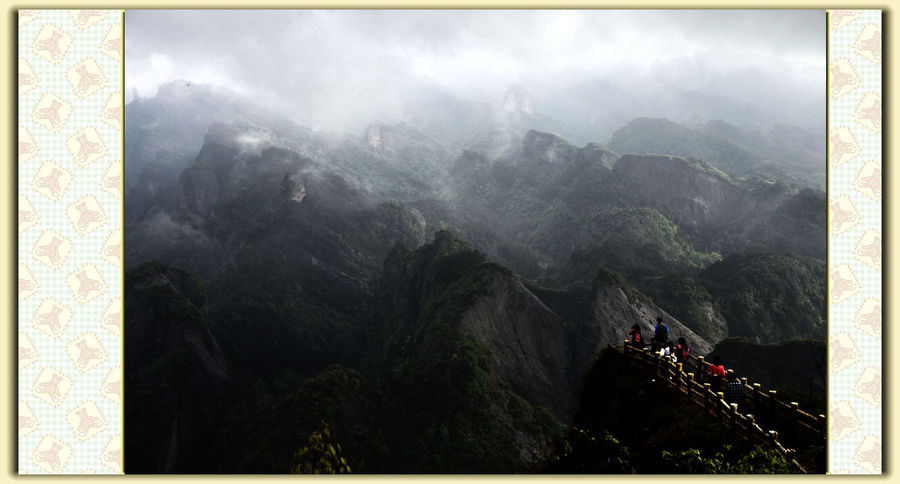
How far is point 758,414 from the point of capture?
522 inches

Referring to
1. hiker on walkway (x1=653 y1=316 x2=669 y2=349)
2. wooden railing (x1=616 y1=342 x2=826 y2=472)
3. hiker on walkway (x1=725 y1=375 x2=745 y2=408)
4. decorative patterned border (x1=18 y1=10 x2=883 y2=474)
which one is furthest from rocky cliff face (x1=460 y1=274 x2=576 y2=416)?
decorative patterned border (x1=18 y1=10 x2=883 y2=474)

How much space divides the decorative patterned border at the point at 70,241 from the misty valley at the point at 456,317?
231 centimetres

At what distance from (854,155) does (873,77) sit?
243 cm

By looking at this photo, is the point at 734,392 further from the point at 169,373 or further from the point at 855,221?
the point at 169,373

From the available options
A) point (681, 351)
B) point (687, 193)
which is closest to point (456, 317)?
point (681, 351)

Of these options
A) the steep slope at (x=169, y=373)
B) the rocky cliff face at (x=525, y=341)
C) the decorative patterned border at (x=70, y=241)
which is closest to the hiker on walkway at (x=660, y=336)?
the decorative patterned border at (x=70, y=241)

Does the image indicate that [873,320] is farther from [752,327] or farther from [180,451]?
[752,327]

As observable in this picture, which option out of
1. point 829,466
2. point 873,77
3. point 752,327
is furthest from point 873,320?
point 752,327

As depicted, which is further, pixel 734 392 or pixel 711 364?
pixel 711 364

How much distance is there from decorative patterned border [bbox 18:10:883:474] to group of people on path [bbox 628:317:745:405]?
279cm

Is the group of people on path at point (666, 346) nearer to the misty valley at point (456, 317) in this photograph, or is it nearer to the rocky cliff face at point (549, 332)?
the misty valley at point (456, 317)

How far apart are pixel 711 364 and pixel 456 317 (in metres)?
49.5

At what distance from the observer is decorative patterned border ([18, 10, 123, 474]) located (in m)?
14.1

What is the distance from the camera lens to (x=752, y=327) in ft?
278
